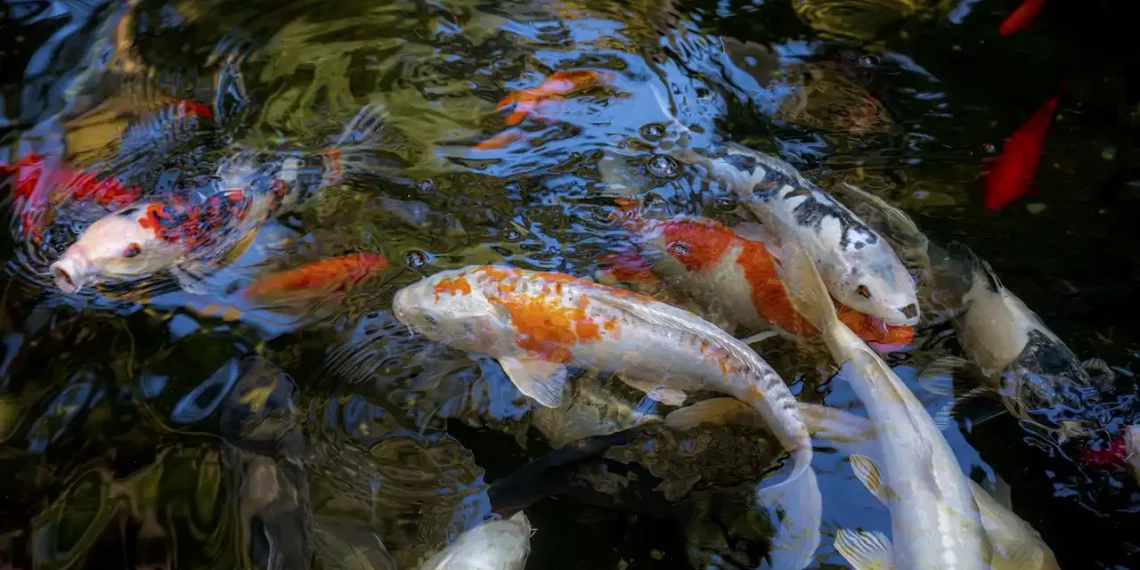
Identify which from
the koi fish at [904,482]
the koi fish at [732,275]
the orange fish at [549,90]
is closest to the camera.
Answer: the koi fish at [904,482]

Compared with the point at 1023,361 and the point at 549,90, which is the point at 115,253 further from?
the point at 1023,361

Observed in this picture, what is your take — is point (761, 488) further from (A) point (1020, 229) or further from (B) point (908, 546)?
(A) point (1020, 229)

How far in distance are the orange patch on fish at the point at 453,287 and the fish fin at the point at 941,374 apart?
1776mm

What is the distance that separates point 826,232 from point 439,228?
1667mm

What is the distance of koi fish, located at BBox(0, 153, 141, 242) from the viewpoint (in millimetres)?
3051

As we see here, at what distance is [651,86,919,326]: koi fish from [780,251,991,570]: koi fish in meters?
0.30

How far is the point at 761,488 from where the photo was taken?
95.9 inches

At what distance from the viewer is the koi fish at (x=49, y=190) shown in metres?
3.05

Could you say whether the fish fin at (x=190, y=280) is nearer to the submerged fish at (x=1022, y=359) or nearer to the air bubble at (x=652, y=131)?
the air bubble at (x=652, y=131)

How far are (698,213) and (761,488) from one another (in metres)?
1.24

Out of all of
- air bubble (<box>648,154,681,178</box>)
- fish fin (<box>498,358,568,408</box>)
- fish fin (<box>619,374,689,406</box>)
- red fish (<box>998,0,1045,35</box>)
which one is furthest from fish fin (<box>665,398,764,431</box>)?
red fish (<box>998,0,1045,35</box>)

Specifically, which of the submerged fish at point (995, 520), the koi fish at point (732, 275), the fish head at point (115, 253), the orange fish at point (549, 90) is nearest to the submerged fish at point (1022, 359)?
the koi fish at point (732, 275)

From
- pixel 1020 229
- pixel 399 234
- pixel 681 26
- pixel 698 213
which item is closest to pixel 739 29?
pixel 681 26

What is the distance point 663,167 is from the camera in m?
3.28
